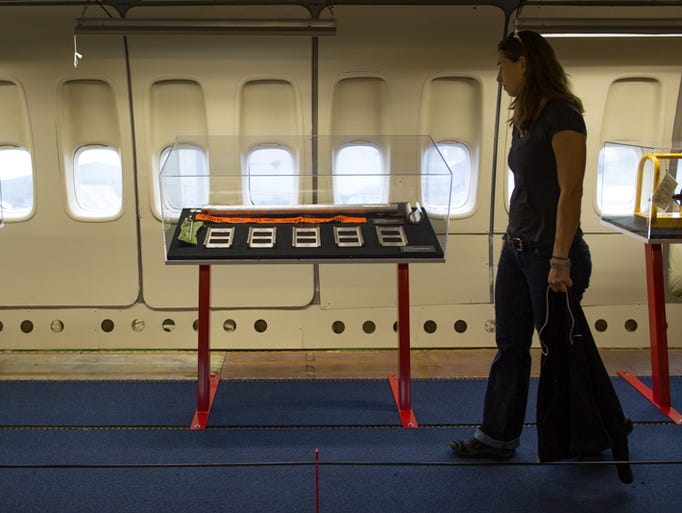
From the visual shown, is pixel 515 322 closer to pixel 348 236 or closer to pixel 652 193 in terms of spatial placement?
pixel 348 236

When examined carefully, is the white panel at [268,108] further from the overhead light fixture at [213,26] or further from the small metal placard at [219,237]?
the small metal placard at [219,237]

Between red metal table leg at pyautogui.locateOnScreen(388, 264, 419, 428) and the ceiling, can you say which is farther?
the ceiling

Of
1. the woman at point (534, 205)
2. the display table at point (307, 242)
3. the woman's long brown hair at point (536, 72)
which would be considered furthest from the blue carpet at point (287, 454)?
the woman's long brown hair at point (536, 72)

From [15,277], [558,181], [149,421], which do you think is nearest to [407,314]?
[558,181]

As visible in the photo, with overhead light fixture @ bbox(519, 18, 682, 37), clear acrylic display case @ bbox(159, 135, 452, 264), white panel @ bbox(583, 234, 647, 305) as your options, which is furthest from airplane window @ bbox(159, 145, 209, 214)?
white panel @ bbox(583, 234, 647, 305)

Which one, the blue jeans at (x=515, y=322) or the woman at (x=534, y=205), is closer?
the woman at (x=534, y=205)

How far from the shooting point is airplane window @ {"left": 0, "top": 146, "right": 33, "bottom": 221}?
568cm

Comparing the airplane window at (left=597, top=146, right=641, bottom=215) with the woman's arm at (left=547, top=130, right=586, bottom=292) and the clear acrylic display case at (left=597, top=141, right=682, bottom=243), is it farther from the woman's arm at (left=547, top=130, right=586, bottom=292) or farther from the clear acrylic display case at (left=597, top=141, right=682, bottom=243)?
the woman's arm at (left=547, top=130, right=586, bottom=292)

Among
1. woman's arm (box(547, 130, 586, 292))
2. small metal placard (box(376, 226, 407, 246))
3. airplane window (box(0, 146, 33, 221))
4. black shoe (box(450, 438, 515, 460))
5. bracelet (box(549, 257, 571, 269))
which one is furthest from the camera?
airplane window (box(0, 146, 33, 221))

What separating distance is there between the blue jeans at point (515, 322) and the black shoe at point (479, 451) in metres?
0.03

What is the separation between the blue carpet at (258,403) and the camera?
14.9 feet

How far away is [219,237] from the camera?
428cm

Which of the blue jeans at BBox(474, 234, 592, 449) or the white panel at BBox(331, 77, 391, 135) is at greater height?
the white panel at BBox(331, 77, 391, 135)

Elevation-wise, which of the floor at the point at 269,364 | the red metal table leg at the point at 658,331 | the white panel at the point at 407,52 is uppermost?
the white panel at the point at 407,52
